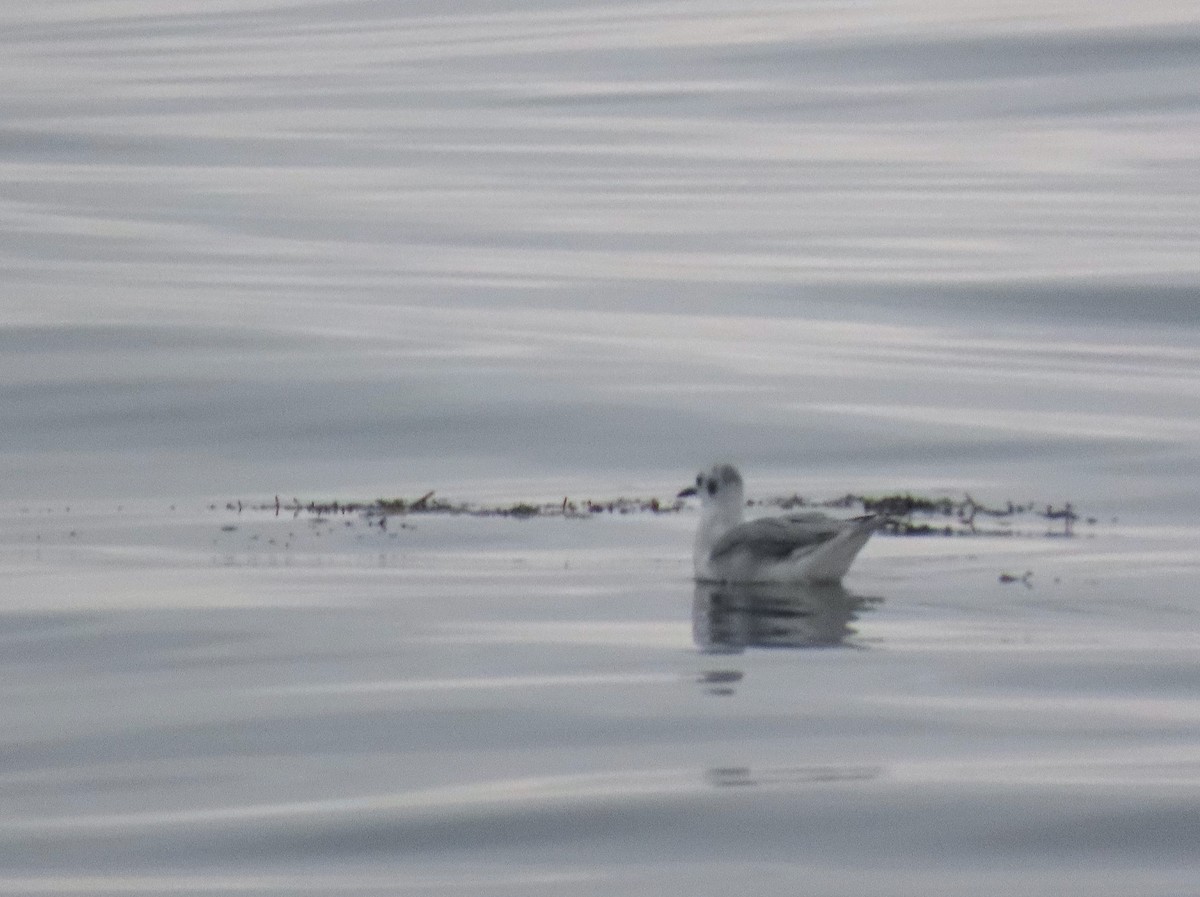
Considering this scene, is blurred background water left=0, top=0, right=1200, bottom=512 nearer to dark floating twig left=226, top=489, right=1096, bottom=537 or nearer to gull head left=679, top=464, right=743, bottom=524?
dark floating twig left=226, top=489, right=1096, bottom=537

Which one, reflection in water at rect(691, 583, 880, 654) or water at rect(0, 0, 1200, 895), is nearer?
water at rect(0, 0, 1200, 895)

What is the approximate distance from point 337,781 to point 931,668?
283 centimetres

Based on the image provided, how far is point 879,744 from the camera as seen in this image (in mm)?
10102

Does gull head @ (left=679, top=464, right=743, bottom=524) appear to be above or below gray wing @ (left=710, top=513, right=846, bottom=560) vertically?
above

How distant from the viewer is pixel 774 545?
47.4 ft

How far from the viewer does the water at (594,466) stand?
9180 millimetres

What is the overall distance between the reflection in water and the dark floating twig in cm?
169

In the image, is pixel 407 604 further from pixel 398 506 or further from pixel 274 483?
pixel 274 483

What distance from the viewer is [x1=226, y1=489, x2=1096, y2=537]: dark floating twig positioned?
15.8 metres

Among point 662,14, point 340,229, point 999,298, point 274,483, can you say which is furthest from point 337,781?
point 662,14

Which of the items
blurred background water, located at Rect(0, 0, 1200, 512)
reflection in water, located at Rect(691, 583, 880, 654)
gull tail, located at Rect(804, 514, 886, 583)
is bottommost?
reflection in water, located at Rect(691, 583, 880, 654)

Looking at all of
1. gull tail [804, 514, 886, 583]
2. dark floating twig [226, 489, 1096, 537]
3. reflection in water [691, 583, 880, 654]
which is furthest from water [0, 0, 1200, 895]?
dark floating twig [226, 489, 1096, 537]

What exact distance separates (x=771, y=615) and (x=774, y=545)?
3.20 feet

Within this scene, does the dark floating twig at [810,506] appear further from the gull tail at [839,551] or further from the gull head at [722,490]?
Result: the gull tail at [839,551]
